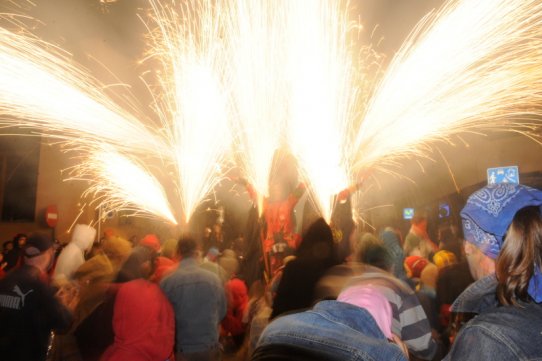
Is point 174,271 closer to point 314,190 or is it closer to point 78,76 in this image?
point 314,190

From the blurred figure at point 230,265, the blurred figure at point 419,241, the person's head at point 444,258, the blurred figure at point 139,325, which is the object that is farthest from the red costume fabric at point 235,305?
the blurred figure at point 419,241

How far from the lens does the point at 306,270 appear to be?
344 centimetres

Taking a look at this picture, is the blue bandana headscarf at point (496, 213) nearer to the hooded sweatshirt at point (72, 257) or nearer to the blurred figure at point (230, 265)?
the hooded sweatshirt at point (72, 257)

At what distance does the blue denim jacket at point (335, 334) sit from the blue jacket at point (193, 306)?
3527 mm

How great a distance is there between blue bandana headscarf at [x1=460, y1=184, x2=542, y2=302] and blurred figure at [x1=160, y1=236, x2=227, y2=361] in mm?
3531

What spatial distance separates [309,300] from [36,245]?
294 centimetres

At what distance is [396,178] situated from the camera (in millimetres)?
31328

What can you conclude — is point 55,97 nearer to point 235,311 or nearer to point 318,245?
point 235,311

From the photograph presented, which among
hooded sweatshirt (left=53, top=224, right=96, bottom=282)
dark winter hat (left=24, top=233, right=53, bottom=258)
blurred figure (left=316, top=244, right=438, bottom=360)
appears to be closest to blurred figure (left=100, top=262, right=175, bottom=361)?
dark winter hat (left=24, top=233, right=53, bottom=258)

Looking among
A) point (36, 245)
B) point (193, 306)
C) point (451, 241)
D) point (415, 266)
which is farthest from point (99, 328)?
point (451, 241)

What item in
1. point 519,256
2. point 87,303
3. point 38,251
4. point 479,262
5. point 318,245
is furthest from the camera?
point 38,251

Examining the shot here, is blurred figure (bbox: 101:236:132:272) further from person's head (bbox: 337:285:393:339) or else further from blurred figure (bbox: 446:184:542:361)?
blurred figure (bbox: 446:184:542:361)

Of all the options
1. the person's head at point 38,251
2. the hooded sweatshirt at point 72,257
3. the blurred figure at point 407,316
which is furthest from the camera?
the hooded sweatshirt at point 72,257

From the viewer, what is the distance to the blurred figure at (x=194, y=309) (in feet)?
15.6
